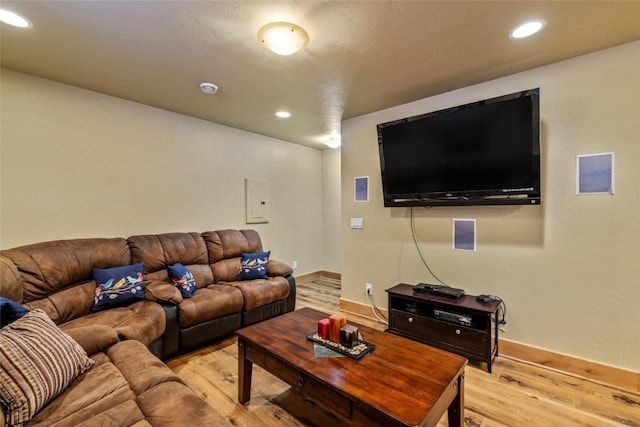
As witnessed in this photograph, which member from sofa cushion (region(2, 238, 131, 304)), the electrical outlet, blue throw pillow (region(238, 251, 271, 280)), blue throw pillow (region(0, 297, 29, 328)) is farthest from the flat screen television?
blue throw pillow (region(0, 297, 29, 328))

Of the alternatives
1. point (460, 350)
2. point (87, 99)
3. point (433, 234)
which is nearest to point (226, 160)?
point (87, 99)

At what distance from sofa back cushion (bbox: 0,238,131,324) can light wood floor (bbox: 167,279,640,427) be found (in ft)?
3.05

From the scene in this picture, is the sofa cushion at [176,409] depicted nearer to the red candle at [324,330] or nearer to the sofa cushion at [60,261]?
the red candle at [324,330]

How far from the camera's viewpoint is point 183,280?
279cm

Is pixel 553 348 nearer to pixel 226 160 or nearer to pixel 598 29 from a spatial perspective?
pixel 598 29

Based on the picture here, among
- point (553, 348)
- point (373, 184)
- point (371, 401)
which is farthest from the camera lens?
point (373, 184)

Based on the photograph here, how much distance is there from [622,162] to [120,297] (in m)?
4.17

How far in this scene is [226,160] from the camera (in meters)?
3.99

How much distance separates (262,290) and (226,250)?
0.77m

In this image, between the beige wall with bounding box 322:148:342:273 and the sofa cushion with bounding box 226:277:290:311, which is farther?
the beige wall with bounding box 322:148:342:273

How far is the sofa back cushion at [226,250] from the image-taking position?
3.37m

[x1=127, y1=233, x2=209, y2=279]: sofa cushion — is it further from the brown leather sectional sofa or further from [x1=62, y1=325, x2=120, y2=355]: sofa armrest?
[x1=62, y1=325, x2=120, y2=355]: sofa armrest

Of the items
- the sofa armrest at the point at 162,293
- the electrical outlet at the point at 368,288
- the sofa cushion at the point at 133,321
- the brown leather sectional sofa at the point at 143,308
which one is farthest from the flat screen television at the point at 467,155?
the sofa cushion at the point at 133,321

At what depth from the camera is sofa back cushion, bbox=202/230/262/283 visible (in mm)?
3371
